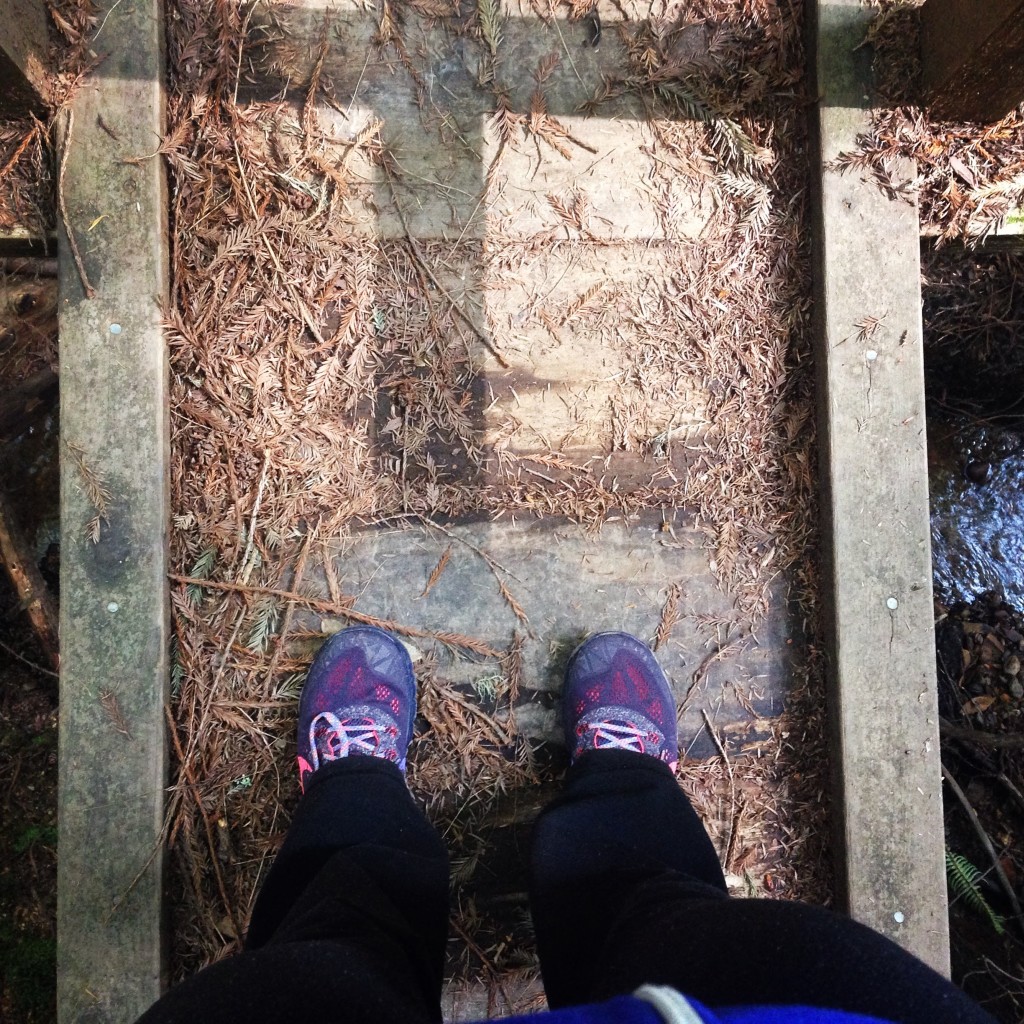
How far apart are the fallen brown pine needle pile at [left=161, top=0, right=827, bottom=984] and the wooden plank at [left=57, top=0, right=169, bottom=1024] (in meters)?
0.07

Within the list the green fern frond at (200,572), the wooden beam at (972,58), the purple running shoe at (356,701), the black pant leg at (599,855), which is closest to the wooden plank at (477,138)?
the wooden beam at (972,58)

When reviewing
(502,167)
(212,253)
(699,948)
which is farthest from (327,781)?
(502,167)

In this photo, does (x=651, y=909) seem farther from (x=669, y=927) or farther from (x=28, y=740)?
(x=28, y=740)

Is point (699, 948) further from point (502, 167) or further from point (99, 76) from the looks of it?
point (99, 76)

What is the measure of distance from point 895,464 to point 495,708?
1.42m

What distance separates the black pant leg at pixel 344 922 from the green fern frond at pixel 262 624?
1.39 ft

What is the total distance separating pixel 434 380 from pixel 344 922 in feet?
4.64

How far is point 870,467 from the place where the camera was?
80.0 inches

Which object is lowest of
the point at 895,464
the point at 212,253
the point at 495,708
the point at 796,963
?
the point at 796,963

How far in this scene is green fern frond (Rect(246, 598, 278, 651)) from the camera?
6.62 ft

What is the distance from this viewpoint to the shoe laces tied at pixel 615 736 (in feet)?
6.51

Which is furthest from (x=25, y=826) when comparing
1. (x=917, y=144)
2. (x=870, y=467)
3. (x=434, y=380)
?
(x=917, y=144)

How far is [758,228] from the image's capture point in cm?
209

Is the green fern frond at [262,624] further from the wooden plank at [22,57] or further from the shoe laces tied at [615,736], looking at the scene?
the wooden plank at [22,57]
